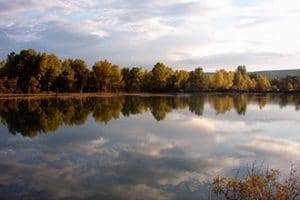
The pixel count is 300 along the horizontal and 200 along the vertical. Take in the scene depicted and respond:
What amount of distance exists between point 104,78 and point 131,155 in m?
65.7

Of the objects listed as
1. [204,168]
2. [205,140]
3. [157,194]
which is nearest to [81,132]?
[205,140]

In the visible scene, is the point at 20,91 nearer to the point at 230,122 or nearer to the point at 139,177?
the point at 230,122

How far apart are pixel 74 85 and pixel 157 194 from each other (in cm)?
6781

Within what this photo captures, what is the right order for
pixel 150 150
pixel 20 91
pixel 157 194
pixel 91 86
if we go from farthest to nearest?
pixel 91 86 → pixel 20 91 → pixel 150 150 → pixel 157 194

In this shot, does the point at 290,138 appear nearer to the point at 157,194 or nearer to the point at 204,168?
the point at 204,168

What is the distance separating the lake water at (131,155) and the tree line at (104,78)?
39.6 meters

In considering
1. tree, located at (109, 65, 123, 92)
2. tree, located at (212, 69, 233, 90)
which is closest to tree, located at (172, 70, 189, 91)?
tree, located at (212, 69, 233, 90)

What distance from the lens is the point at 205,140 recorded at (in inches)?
792

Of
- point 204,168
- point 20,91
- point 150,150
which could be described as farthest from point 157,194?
point 20,91

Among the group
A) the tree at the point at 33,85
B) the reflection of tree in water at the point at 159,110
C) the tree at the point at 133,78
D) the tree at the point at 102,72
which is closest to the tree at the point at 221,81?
the tree at the point at 133,78

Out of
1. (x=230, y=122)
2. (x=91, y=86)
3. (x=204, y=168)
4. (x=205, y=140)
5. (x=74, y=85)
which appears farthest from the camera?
(x=91, y=86)

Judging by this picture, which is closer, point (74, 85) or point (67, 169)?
point (67, 169)

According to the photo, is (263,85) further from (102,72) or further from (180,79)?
(102,72)

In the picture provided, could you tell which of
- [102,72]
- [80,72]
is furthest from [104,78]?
[80,72]
